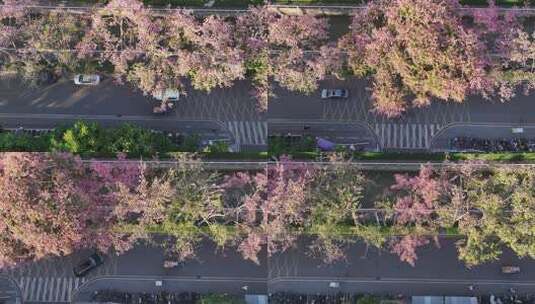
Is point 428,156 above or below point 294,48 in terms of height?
below

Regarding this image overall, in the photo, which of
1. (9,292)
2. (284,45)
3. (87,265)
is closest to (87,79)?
(87,265)

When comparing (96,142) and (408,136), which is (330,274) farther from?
(96,142)

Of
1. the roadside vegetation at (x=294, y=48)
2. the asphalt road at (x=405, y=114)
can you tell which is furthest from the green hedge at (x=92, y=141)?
the asphalt road at (x=405, y=114)

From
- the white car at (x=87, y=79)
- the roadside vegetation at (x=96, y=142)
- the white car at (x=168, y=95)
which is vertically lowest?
the roadside vegetation at (x=96, y=142)

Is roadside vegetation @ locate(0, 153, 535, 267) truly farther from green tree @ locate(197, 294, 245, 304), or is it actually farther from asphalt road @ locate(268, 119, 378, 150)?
asphalt road @ locate(268, 119, 378, 150)

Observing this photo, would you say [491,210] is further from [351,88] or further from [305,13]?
[305,13]

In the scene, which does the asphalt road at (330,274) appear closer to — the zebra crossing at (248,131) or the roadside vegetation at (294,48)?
the zebra crossing at (248,131)

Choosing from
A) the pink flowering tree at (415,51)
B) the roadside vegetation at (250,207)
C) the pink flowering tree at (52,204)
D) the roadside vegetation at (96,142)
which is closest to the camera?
the pink flowering tree at (52,204)
